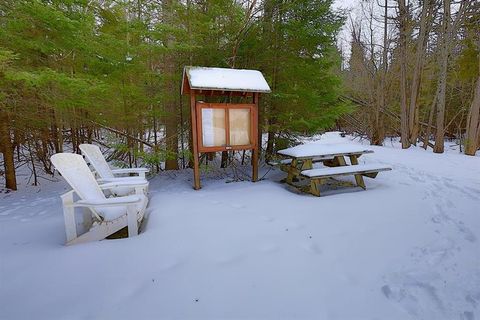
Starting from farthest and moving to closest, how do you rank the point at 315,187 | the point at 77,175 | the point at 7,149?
the point at 7,149 < the point at 315,187 < the point at 77,175

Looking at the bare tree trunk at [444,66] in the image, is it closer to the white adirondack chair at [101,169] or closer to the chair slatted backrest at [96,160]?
the white adirondack chair at [101,169]

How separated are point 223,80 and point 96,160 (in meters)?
2.69

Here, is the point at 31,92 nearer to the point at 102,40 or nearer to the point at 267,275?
the point at 102,40

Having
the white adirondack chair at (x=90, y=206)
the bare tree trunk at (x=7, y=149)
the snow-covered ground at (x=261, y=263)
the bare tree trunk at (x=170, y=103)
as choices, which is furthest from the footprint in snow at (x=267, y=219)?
the bare tree trunk at (x=7, y=149)

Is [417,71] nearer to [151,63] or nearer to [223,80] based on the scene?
[223,80]

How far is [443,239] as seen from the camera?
3.00 m

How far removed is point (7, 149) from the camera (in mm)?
5895

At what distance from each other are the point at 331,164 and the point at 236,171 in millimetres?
2344

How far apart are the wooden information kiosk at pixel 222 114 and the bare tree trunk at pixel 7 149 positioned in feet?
12.5

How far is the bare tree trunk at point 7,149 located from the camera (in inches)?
221

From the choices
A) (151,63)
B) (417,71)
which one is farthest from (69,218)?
(417,71)

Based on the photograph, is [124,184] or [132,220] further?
[124,184]

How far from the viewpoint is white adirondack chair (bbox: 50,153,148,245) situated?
298 centimetres

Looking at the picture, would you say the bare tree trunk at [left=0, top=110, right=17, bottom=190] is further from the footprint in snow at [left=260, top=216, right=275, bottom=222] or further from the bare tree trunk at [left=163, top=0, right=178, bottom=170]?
the footprint in snow at [left=260, top=216, right=275, bottom=222]
